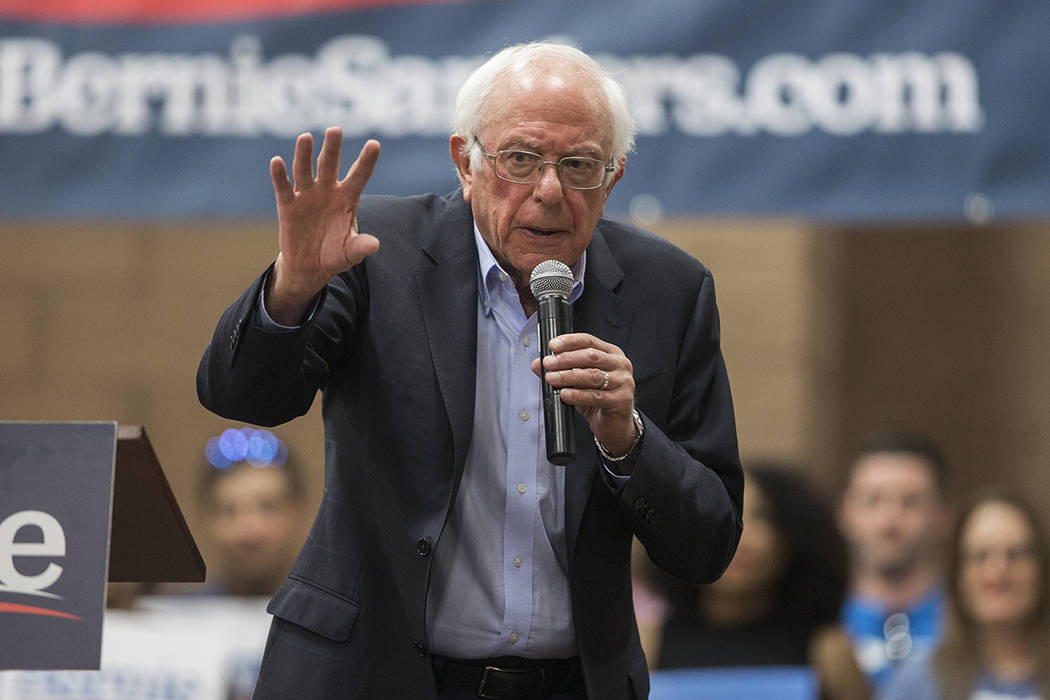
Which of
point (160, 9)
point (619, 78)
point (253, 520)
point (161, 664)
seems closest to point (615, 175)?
point (619, 78)

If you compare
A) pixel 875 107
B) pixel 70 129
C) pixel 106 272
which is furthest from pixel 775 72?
pixel 106 272

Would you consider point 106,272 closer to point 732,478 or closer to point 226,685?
point 226,685

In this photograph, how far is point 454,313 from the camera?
232 cm

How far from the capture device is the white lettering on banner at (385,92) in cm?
378

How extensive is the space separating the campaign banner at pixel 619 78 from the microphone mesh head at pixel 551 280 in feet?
5.45

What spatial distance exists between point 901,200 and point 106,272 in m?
4.32

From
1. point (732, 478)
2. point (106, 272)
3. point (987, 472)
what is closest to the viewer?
point (732, 478)

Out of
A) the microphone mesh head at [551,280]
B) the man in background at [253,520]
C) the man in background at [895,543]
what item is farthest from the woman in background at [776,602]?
the microphone mesh head at [551,280]

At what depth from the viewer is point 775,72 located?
379 centimetres

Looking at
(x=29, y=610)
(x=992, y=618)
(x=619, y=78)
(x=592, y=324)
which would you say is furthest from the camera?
(x=992, y=618)

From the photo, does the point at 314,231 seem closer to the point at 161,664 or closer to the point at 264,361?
the point at 264,361

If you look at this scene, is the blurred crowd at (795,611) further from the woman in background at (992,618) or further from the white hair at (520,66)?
the white hair at (520,66)

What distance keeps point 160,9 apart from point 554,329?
223 cm

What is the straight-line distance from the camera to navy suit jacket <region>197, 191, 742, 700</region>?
2178 mm
